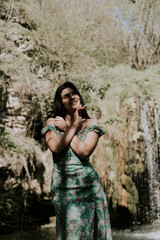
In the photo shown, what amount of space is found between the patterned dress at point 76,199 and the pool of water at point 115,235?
4420 mm

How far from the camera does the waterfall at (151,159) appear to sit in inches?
301

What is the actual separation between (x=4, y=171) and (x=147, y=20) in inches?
315

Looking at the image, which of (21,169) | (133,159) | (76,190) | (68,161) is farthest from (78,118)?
(133,159)

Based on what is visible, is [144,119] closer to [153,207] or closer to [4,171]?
[153,207]

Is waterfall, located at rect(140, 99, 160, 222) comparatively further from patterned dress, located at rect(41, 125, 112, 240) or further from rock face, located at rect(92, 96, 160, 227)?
patterned dress, located at rect(41, 125, 112, 240)

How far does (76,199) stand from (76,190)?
0.21 feet

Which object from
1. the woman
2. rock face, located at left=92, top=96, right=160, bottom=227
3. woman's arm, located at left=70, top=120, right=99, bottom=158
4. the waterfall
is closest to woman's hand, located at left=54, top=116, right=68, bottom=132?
the woman

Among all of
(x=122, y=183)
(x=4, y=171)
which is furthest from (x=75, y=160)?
(x=122, y=183)

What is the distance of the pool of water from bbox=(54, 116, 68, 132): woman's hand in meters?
4.59

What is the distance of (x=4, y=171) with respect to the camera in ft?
20.8

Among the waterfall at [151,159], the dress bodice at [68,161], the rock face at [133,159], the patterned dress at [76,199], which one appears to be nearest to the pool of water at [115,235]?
the rock face at [133,159]

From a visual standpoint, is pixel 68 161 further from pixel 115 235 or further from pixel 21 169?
→ pixel 115 235

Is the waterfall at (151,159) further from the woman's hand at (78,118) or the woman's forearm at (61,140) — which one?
the woman's forearm at (61,140)

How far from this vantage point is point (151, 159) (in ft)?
25.1
